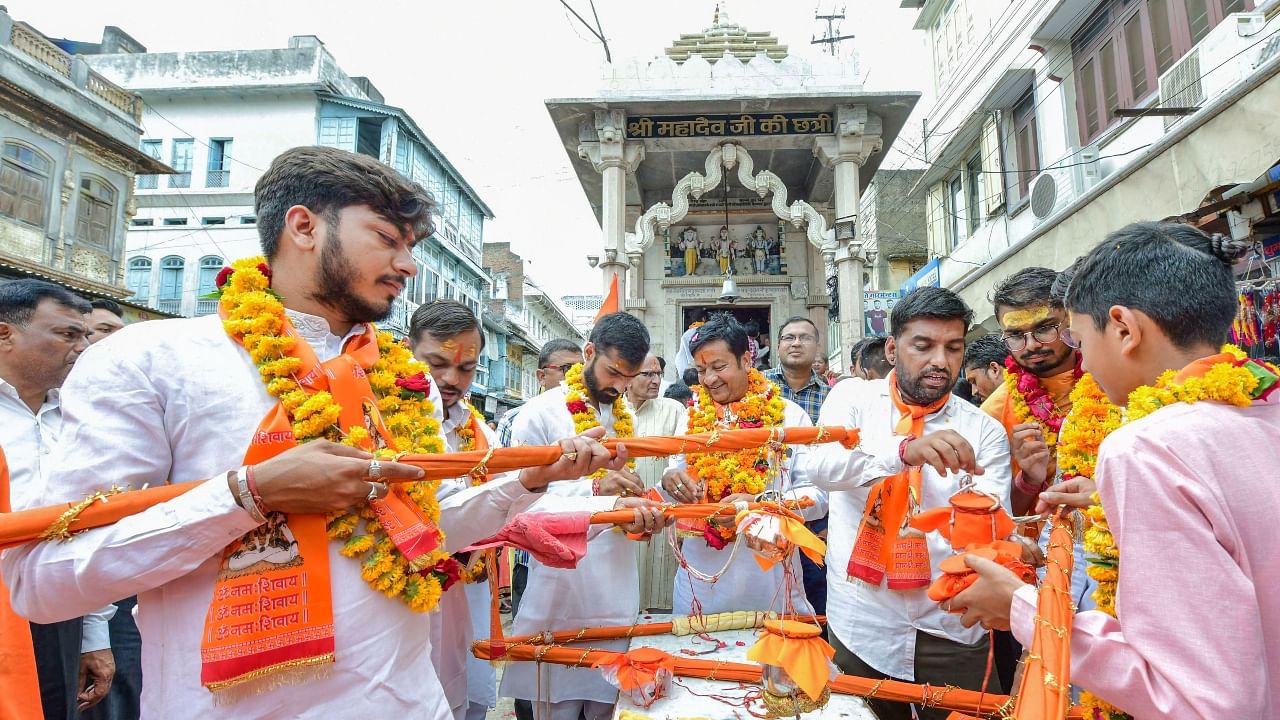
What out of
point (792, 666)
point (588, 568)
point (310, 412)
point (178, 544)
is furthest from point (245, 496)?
point (588, 568)

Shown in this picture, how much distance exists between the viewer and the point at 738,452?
11.8 feet

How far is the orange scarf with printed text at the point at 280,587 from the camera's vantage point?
4.80 feet

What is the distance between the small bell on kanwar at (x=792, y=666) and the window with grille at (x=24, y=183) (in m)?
19.2

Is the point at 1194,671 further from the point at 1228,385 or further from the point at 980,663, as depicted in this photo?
the point at 980,663

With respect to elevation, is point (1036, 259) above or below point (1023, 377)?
above

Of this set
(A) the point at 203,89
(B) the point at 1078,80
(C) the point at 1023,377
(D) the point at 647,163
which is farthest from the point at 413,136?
(C) the point at 1023,377

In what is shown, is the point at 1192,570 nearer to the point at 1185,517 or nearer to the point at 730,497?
the point at 1185,517

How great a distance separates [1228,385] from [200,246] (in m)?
29.1

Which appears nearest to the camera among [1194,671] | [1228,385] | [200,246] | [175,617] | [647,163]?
[1194,671]

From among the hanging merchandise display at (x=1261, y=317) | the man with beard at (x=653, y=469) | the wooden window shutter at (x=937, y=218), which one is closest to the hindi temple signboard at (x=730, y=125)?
the hanging merchandise display at (x=1261, y=317)

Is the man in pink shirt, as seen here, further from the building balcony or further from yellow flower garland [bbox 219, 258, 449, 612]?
the building balcony

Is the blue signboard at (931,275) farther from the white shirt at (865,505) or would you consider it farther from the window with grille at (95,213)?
the window with grille at (95,213)

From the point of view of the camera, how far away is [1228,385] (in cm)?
130

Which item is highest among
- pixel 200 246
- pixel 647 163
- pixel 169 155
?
pixel 169 155
